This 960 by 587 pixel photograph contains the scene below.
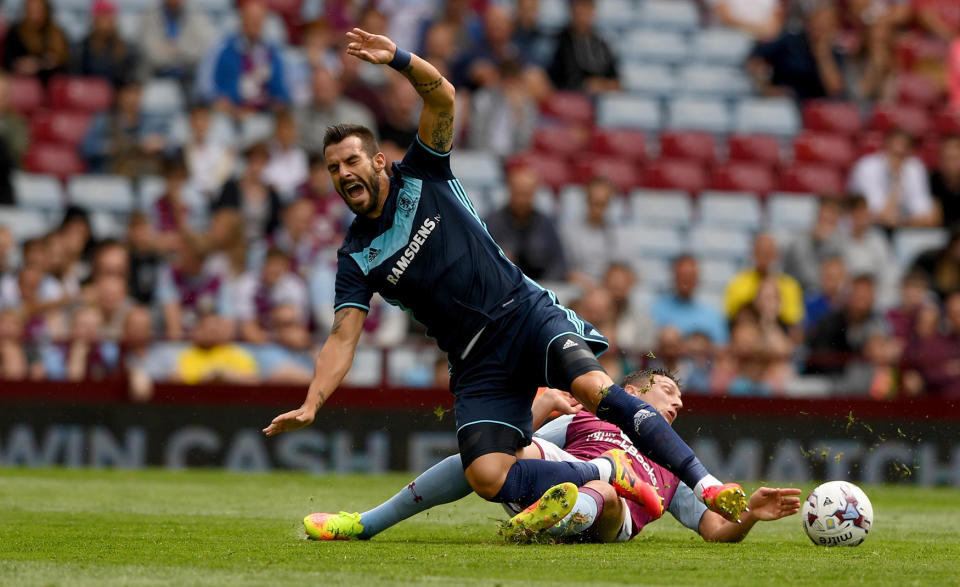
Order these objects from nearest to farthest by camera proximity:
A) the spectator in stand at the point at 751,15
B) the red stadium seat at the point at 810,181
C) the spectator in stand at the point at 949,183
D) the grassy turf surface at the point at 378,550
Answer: the grassy turf surface at the point at 378,550, the spectator in stand at the point at 949,183, the red stadium seat at the point at 810,181, the spectator in stand at the point at 751,15

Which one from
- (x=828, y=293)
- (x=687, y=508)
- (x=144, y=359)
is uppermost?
(x=828, y=293)

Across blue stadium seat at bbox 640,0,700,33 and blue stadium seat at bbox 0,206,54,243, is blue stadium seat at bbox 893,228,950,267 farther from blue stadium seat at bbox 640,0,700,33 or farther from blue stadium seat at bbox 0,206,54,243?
blue stadium seat at bbox 0,206,54,243

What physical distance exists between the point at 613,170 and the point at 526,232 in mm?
3166

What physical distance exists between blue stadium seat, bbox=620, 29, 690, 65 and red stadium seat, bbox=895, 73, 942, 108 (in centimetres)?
261

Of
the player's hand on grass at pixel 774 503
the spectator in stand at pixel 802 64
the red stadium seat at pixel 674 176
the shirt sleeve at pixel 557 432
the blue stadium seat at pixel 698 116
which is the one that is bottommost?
the player's hand on grass at pixel 774 503

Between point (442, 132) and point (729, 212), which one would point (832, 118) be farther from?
point (442, 132)

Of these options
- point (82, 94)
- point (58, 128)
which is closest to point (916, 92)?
point (82, 94)

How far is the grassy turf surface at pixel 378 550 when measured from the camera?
5574 mm

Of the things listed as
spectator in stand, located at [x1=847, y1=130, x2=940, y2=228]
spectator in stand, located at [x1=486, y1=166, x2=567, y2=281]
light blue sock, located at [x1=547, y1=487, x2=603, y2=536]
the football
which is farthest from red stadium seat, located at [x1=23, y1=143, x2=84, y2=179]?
the football

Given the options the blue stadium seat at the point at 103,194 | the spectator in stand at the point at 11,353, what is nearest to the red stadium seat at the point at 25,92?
the blue stadium seat at the point at 103,194

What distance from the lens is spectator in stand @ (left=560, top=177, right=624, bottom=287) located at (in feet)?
46.5

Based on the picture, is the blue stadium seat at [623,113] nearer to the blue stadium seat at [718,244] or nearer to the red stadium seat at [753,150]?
the red stadium seat at [753,150]

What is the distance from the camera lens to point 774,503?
6.18 metres

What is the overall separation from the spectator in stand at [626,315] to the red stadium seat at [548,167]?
9.25 ft
